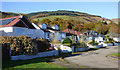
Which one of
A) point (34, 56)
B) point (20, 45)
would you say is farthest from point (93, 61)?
point (20, 45)

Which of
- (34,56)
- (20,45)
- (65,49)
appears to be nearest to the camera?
(20,45)

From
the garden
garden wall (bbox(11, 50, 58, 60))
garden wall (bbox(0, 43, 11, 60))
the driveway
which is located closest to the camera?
garden wall (bbox(0, 43, 11, 60))

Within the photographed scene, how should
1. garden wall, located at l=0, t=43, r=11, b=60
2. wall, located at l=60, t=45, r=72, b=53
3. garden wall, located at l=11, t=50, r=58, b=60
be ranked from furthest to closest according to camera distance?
wall, located at l=60, t=45, r=72, b=53
garden wall, located at l=11, t=50, r=58, b=60
garden wall, located at l=0, t=43, r=11, b=60

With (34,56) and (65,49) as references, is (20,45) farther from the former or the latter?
(65,49)

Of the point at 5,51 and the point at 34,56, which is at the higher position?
the point at 5,51

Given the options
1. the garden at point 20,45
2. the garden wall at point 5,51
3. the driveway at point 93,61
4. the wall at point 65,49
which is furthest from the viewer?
Answer: the wall at point 65,49

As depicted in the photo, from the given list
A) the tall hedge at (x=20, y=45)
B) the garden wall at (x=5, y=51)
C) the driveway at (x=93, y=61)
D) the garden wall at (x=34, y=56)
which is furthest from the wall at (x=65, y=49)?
the garden wall at (x=5, y=51)

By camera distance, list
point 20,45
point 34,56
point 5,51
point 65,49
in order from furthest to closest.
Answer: point 65,49 → point 34,56 → point 20,45 → point 5,51

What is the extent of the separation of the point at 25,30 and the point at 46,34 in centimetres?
1423

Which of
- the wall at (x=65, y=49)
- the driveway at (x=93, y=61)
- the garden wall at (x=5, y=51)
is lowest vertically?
the driveway at (x=93, y=61)

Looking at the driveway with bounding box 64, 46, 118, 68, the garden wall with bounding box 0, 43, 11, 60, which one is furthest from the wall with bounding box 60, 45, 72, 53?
the garden wall with bounding box 0, 43, 11, 60

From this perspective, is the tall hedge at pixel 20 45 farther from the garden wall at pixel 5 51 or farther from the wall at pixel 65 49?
the wall at pixel 65 49

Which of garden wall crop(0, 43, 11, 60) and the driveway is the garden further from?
the driveway

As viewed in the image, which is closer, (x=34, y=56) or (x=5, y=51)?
(x=5, y=51)
